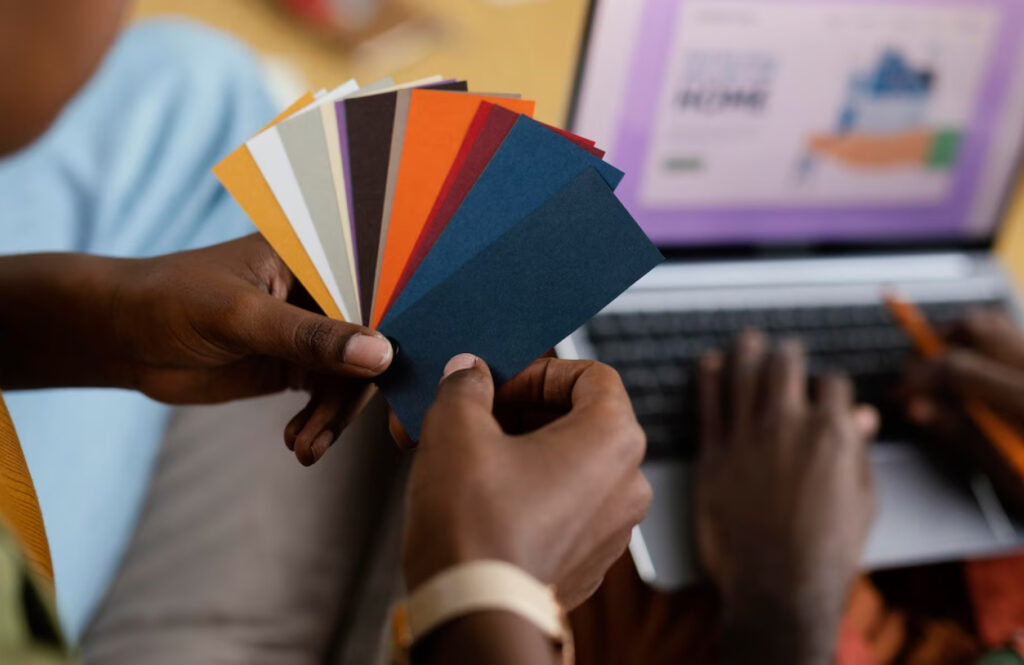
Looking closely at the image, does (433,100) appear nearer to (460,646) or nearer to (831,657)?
(460,646)

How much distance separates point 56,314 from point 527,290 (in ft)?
0.81

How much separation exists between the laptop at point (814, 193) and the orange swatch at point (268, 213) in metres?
0.21

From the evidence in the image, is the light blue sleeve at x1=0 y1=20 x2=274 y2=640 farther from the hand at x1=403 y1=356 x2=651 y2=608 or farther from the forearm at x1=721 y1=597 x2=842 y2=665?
the forearm at x1=721 y1=597 x2=842 y2=665

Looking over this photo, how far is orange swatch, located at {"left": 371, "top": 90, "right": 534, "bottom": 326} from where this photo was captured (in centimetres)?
28

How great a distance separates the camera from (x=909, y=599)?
23.7 inches

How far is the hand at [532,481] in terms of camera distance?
21 centimetres

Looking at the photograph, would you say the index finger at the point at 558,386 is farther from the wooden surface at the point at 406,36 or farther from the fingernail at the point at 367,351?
the wooden surface at the point at 406,36

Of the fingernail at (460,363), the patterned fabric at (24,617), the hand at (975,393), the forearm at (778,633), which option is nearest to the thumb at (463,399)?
the fingernail at (460,363)

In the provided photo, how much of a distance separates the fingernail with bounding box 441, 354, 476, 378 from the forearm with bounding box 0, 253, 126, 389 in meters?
0.18

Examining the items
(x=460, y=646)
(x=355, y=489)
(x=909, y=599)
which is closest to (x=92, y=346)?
(x=355, y=489)

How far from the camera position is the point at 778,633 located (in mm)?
489

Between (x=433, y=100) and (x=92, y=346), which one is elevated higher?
(x=433, y=100)

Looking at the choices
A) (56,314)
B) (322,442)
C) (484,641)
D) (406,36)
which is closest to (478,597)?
(484,641)

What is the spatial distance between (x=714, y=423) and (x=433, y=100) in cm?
36
